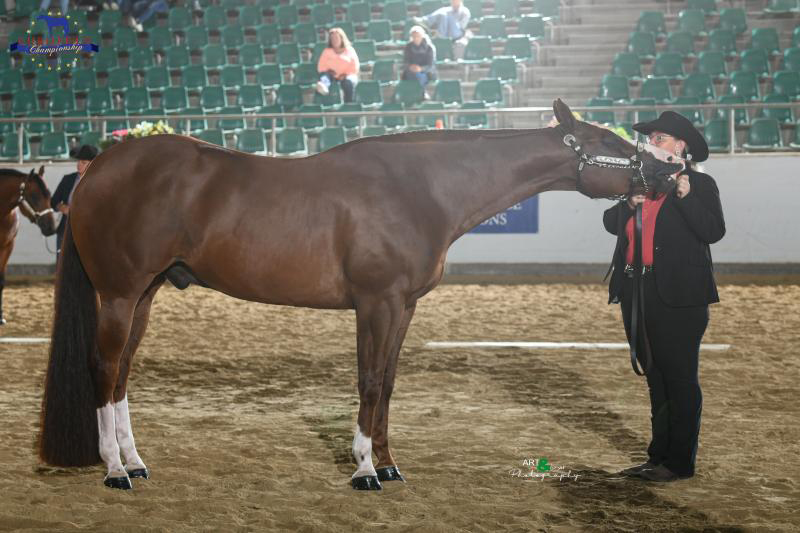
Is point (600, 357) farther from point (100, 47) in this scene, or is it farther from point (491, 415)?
point (100, 47)

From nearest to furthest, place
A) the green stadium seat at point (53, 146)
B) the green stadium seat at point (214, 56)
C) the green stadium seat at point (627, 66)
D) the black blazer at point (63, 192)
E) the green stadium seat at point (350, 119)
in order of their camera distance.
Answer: the black blazer at point (63, 192) < the green stadium seat at point (350, 119) < the green stadium seat at point (53, 146) < the green stadium seat at point (627, 66) < the green stadium seat at point (214, 56)

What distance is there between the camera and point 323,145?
1531 centimetres

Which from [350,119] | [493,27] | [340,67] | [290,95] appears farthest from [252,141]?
[493,27]

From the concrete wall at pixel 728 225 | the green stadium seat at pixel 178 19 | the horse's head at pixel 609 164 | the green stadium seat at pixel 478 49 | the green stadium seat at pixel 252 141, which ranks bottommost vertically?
the concrete wall at pixel 728 225

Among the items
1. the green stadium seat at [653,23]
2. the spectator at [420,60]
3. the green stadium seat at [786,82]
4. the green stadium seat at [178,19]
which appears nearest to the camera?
the green stadium seat at [786,82]

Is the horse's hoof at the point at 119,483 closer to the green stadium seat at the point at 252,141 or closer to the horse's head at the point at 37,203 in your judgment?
the horse's head at the point at 37,203

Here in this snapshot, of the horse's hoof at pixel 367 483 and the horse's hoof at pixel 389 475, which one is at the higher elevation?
the horse's hoof at pixel 367 483

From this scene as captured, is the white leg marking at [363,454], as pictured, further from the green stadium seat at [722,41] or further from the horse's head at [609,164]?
the green stadium seat at [722,41]

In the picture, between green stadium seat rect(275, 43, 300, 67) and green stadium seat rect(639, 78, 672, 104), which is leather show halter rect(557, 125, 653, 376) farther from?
green stadium seat rect(275, 43, 300, 67)

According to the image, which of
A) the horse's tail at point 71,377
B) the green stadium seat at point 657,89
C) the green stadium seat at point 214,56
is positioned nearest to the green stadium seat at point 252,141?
the green stadium seat at point 214,56

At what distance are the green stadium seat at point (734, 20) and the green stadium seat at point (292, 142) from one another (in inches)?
320

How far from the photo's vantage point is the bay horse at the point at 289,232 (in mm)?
4855

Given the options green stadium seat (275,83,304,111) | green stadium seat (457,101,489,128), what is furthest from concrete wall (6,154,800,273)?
green stadium seat (275,83,304,111)

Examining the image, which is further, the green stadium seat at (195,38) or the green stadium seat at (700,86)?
the green stadium seat at (195,38)
